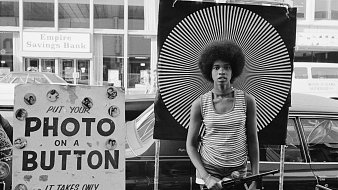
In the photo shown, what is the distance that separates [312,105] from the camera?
3.95 m

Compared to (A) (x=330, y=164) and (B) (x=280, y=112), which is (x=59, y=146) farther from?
(A) (x=330, y=164)

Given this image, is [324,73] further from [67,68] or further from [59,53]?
[59,53]

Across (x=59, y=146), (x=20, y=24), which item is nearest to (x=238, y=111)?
(x=59, y=146)

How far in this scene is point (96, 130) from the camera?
294cm

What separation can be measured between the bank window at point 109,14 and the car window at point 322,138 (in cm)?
1840

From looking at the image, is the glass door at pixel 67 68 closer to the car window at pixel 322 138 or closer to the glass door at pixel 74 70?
the glass door at pixel 74 70

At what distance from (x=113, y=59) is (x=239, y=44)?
18600 mm

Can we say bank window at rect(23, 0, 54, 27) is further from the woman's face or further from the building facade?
the woman's face

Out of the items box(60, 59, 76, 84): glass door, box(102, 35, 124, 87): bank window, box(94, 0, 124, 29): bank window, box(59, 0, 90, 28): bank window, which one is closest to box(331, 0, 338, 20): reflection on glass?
box(94, 0, 124, 29): bank window

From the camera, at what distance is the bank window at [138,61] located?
21.3 metres

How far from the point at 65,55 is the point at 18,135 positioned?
59.7 ft

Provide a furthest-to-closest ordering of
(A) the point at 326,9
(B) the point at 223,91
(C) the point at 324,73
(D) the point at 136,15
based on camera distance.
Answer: (A) the point at 326,9
(D) the point at 136,15
(C) the point at 324,73
(B) the point at 223,91

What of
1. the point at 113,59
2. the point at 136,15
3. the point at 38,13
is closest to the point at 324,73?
the point at 136,15

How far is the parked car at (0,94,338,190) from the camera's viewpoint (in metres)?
3.53
